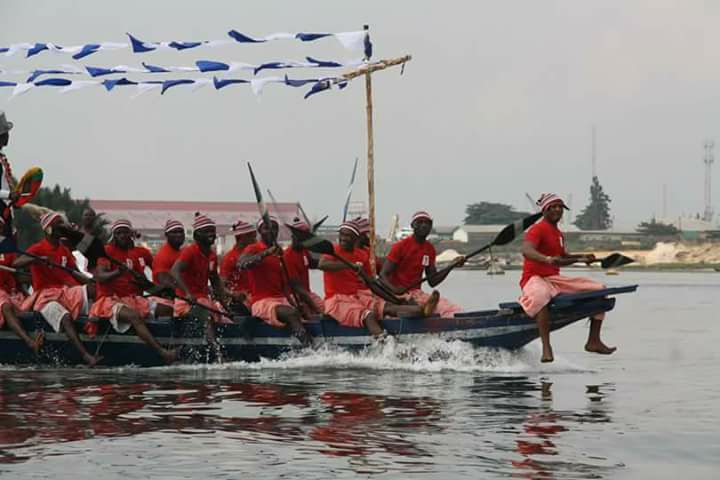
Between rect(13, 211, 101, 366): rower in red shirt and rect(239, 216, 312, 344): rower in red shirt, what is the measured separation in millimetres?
2081

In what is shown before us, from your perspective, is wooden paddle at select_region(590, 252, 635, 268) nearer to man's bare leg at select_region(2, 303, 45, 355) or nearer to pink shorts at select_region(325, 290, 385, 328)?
pink shorts at select_region(325, 290, 385, 328)

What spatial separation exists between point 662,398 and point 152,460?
20.9 ft

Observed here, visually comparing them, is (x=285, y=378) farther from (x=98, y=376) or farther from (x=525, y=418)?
(x=525, y=418)

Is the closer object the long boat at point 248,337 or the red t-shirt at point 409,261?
the long boat at point 248,337

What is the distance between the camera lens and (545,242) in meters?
16.4

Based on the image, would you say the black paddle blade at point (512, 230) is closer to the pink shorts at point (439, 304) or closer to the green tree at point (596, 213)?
the pink shorts at point (439, 304)

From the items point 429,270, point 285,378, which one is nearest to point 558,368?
point 429,270

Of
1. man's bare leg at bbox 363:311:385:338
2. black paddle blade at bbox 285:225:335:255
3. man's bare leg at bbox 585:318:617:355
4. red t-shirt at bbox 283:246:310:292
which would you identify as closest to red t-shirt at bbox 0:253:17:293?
red t-shirt at bbox 283:246:310:292

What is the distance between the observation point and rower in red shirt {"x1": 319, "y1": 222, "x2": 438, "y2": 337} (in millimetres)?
17453

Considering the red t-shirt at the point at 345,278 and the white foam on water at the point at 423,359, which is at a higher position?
the red t-shirt at the point at 345,278

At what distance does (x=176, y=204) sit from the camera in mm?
152750

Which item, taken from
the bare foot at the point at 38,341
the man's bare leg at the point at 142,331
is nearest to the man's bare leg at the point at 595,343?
the man's bare leg at the point at 142,331

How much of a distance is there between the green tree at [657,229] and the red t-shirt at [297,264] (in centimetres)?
12734

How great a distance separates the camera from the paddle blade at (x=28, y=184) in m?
19.0
